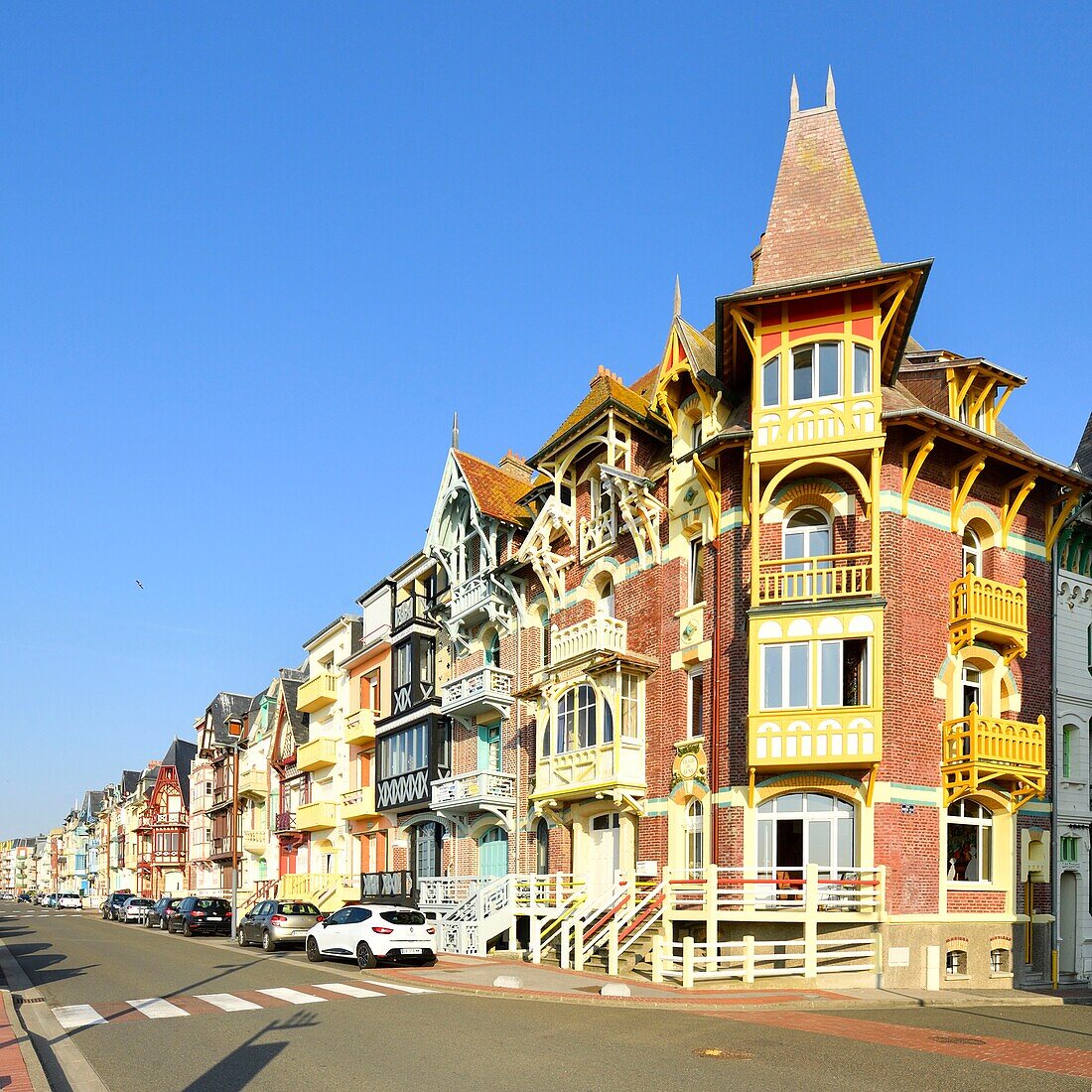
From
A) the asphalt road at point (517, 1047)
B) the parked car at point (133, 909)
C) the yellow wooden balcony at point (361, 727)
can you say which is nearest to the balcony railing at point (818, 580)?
the asphalt road at point (517, 1047)

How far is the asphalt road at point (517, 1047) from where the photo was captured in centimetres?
1227

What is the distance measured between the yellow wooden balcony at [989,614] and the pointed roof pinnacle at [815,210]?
22.8 ft

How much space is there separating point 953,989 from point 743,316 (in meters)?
13.8

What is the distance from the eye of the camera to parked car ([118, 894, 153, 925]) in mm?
62969

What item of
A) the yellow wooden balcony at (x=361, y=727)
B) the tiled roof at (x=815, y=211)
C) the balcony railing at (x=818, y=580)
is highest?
the tiled roof at (x=815, y=211)

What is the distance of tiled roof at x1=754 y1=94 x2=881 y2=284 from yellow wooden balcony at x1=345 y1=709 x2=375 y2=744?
2556cm

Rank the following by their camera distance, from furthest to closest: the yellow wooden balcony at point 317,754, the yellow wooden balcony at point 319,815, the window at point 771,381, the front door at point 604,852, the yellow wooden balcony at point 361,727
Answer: the yellow wooden balcony at point 317,754
the yellow wooden balcony at point 319,815
the yellow wooden balcony at point 361,727
the front door at point 604,852
the window at point 771,381

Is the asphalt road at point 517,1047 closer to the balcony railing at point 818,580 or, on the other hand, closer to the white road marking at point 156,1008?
the white road marking at point 156,1008

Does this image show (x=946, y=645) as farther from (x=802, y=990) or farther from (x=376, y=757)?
(x=376, y=757)

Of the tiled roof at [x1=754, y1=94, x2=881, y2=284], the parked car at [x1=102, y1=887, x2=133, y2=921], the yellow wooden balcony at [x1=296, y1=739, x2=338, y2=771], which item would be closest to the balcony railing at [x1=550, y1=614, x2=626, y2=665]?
the tiled roof at [x1=754, y1=94, x2=881, y2=284]

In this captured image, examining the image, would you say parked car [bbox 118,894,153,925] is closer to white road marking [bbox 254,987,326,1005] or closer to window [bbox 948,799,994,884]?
white road marking [bbox 254,987,326,1005]

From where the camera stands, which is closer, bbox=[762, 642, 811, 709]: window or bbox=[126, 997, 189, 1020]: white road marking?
bbox=[126, 997, 189, 1020]: white road marking

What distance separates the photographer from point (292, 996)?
20250mm

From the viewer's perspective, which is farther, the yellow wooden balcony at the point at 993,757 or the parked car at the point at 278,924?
the parked car at the point at 278,924
